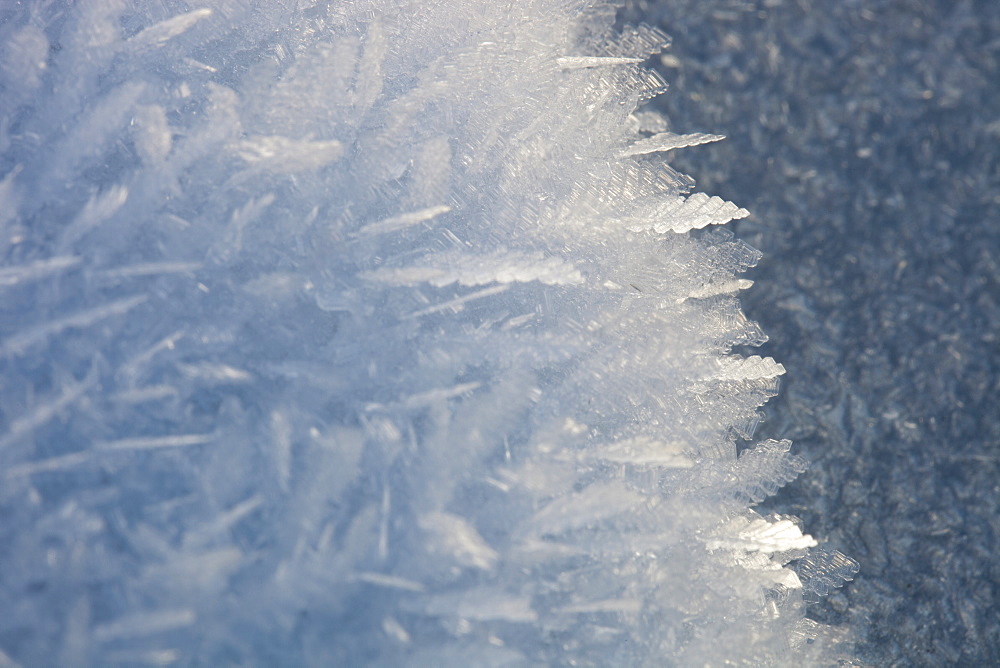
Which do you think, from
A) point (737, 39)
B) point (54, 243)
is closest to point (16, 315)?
point (54, 243)

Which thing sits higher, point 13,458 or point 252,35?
point 252,35

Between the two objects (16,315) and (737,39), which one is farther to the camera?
(737,39)

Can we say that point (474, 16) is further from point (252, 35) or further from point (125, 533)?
point (125, 533)
